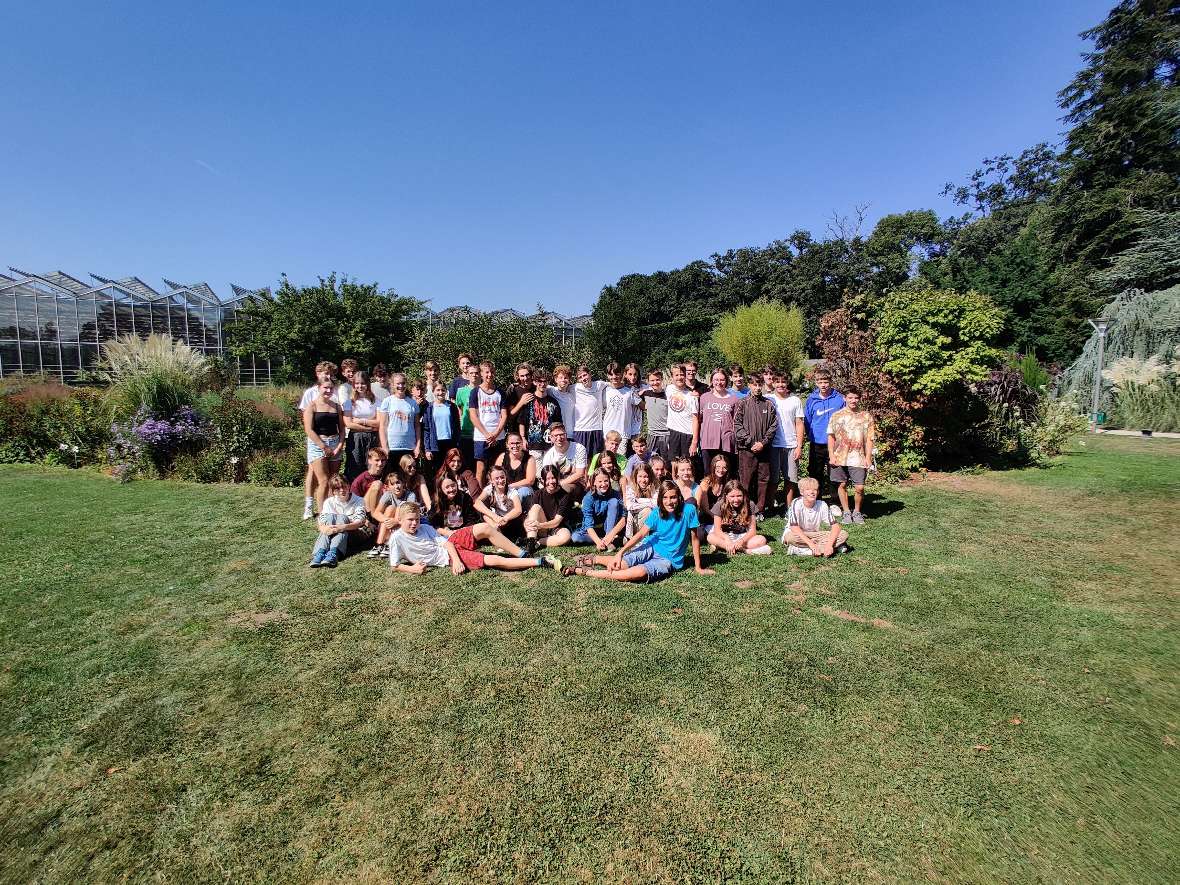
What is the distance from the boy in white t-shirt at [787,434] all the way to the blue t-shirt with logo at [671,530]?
73.0 inches

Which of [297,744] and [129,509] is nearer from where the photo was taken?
[297,744]

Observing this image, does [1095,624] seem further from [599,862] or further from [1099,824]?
[599,862]

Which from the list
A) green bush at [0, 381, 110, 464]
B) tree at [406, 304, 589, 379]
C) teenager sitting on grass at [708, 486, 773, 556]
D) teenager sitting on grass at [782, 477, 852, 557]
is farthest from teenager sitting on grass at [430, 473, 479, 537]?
green bush at [0, 381, 110, 464]

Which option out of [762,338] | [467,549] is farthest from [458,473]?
[762,338]

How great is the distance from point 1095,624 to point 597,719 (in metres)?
3.75

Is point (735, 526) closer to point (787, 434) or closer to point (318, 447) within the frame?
point (787, 434)

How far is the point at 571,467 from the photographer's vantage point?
6.68m

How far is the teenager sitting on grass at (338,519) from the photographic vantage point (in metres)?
5.68

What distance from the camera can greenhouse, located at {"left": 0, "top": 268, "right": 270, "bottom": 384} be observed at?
20016 millimetres

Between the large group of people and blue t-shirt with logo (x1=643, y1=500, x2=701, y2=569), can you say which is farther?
the large group of people

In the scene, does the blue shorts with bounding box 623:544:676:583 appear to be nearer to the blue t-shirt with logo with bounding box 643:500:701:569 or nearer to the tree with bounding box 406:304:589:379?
the blue t-shirt with logo with bounding box 643:500:701:569

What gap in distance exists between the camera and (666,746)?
2.92 m

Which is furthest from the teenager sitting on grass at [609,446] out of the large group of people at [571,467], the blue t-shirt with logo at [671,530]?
the blue t-shirt with logo at [671,530]

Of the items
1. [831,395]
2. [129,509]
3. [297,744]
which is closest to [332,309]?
[129,509]
